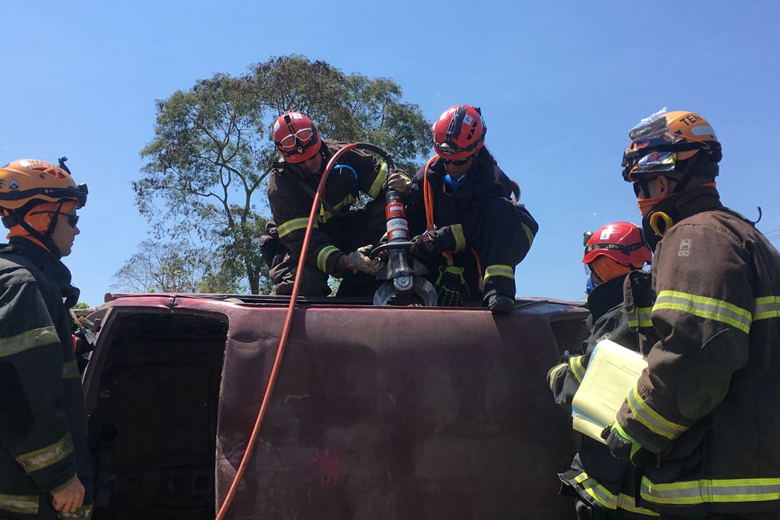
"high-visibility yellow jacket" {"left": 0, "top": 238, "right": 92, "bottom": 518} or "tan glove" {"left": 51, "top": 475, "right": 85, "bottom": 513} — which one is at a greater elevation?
"high-visibility yellow jacket" {"left": 0, "top": 238, "right": 92, "bottom": 518}

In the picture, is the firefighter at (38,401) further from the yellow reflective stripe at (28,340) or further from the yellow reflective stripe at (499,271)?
the yellow reflective stripe at (499,271)

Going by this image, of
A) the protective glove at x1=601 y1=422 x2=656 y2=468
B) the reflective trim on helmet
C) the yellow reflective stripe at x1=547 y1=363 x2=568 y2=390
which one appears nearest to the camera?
the protective glove at x1=601 y1=422 x2=656 y2=468

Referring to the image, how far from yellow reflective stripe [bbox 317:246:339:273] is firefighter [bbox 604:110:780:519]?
2.31m

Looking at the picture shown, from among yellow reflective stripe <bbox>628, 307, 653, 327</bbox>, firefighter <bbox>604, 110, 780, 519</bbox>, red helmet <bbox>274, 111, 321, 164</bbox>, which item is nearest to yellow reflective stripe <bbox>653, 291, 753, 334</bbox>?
firefighter <bbox>604, 110, 780, 519</bbox>

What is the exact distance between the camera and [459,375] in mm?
3053

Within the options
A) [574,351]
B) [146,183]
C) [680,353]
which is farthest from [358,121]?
[680,353]

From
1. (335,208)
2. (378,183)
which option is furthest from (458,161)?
(335,208)

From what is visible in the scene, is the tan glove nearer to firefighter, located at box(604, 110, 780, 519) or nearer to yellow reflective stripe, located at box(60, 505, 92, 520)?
yellow reflective stripe, located at box(60, 505, 92, 520)

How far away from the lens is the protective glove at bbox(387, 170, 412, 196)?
4434 mm

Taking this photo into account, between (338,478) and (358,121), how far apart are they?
59.1ft

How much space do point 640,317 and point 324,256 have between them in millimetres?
2245

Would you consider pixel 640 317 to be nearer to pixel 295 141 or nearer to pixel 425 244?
pixel 425 244

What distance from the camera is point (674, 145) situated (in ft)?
9.10

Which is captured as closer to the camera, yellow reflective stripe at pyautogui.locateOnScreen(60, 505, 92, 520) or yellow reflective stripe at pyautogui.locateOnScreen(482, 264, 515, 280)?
yellow reflective stripe at pyautogui.locateOnScreen(60, 505, 92, 520)
